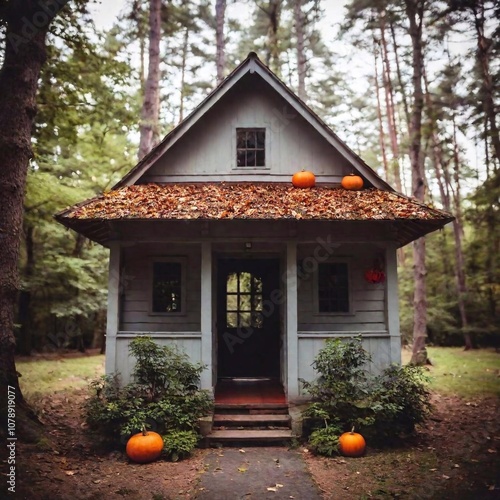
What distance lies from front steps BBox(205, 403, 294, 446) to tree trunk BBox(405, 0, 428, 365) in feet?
27.2

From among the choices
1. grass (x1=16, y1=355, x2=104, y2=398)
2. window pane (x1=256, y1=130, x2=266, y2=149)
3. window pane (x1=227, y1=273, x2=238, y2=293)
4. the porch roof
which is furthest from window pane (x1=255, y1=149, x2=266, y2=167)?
grass (x1=16, y1=355, x2=104, y2=398)

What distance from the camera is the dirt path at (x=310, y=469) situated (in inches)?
204

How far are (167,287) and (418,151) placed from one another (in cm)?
973

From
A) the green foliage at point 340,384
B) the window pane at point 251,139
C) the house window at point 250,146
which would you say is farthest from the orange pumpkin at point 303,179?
the green foliage at point 340,384

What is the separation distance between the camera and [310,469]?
243 inches

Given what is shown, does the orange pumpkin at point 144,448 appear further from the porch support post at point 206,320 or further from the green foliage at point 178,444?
the porch support post at point 206,320

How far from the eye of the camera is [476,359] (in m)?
16.6

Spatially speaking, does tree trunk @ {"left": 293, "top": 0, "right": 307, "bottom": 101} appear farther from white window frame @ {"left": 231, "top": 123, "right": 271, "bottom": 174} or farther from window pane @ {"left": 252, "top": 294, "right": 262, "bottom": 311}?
A: window pane @ {"left": 252, "top": 294, "right": 262, "bottom": 311}

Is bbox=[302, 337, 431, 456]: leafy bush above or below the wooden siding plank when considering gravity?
below

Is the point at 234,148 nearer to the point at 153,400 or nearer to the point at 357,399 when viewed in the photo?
the point at 153,400

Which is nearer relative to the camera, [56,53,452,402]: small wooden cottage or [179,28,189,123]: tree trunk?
[56,53,452,402]: small wooden cottage

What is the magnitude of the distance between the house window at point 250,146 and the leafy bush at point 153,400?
4716 mm

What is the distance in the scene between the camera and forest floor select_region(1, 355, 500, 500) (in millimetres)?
5199

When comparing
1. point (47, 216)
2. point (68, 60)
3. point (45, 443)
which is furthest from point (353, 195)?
point (47, 216)
